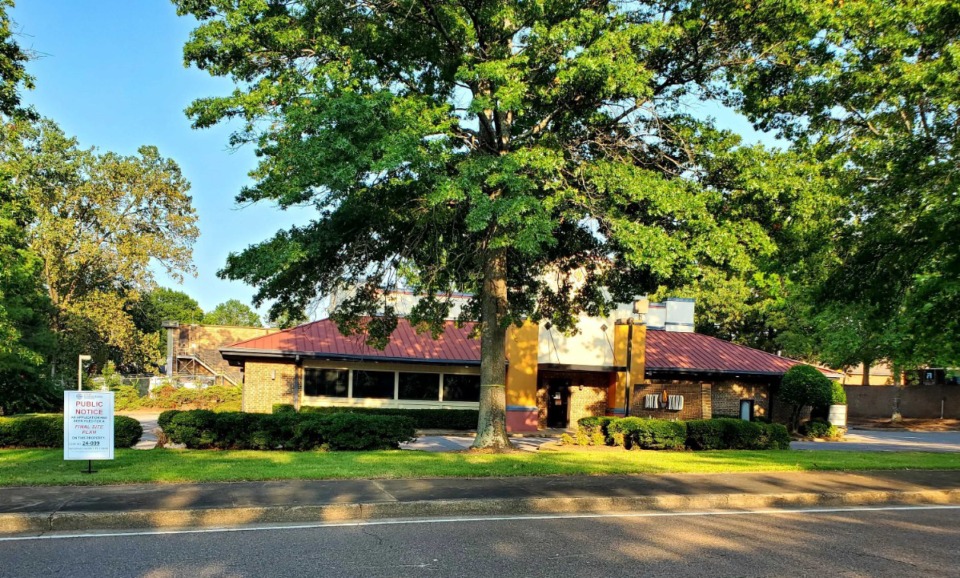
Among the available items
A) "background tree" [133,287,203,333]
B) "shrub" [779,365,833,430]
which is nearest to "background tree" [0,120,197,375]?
"shrub" [779,365,833,430]

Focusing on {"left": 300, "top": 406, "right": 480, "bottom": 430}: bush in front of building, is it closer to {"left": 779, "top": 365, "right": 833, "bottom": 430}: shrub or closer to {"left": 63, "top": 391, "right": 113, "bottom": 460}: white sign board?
{"left": 779, "top": 365, "right": 833, "bottom": 430}: shrub

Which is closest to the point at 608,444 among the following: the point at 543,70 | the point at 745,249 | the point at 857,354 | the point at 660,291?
the point at 660,291

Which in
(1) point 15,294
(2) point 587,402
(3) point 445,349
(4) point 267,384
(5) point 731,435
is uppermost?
(1) point 15,294

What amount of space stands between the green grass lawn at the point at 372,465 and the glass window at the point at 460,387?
13130 millimetres

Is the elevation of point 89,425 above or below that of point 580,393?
above

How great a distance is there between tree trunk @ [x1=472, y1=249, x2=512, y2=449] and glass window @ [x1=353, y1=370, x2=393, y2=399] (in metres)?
12.3

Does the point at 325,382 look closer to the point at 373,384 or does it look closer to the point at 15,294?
the point at 373,384

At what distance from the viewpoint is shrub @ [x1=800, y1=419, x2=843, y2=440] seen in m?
27.3

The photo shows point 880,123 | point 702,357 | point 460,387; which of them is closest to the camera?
point 880,123

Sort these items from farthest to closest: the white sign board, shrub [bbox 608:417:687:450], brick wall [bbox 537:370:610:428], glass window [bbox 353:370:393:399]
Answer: brick wall [bbox 537:370:610:428] → glass window [bbox 353:370:393:399] → shrub [bbox 608:417:687:450] → the white sign board

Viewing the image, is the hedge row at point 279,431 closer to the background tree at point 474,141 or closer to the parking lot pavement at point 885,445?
the background tree at point 474,141

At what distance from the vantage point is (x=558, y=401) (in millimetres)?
28875

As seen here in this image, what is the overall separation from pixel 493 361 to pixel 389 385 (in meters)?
12.8

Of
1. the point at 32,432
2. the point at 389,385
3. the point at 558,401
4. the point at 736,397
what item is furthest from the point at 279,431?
the point at 736,397
